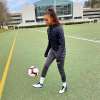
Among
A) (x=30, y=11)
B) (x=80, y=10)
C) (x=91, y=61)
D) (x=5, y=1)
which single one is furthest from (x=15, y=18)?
(x=91, y=61)

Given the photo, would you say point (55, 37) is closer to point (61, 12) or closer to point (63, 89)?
point (63, 89)

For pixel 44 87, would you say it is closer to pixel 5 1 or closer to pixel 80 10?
pixel 5 1

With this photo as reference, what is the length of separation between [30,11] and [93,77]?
168609mm

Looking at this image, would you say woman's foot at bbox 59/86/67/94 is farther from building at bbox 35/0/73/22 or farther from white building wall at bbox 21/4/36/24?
white building wall at bbox 21/4/36/24

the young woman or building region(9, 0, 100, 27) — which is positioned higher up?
the young woman

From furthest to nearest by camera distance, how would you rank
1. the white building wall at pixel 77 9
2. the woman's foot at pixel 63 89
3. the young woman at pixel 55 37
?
the white building wall at pixel 77 9 → the woman's foot at pixel 63 89 → the young woman at pixel 55 37

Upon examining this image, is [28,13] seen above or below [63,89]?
below

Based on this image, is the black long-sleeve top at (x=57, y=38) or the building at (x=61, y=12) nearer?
the black long-sleeve top at (x=57, y=38)

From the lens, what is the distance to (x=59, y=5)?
185750 millimetres

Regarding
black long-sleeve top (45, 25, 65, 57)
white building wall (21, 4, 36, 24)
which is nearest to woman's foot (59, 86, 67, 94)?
black long-sleeve top (45, 25, 65, 57)

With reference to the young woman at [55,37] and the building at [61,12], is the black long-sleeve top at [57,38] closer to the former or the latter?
the young woman at [55,37]

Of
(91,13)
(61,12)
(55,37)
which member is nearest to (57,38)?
(55,37)

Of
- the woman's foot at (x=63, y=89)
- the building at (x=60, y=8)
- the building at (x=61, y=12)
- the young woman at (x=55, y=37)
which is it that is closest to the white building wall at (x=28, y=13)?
the building at (x=61, y=12)

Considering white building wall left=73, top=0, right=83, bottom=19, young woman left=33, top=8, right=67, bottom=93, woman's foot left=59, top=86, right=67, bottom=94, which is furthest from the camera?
white building wall left=73, top=0, right=83, bottom=19
